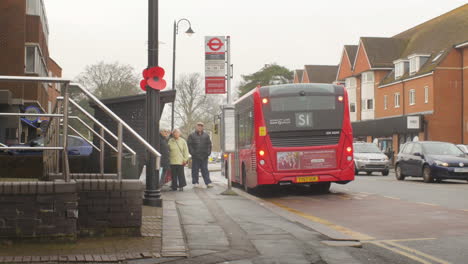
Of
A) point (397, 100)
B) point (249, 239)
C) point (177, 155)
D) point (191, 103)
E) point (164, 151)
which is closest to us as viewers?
point (249, 239)

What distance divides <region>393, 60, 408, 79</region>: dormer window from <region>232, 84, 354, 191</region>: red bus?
44.0 m

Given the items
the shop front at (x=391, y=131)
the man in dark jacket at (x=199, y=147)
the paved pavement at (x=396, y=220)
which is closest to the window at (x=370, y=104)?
the shop front at (x=391, y=131)

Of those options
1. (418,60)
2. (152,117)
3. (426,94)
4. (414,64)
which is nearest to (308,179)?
(152,117)

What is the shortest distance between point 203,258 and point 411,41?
61041 millimetres

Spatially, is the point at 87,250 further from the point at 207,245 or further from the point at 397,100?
the point at 397,100

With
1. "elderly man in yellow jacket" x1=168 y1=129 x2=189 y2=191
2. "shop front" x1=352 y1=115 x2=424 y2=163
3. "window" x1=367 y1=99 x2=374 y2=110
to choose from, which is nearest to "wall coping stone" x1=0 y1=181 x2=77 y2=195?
"elderly man in yellow jacket" x1=168 y1=129 x2=189 y2=191

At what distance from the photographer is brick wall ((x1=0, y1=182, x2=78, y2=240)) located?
23.6 ft

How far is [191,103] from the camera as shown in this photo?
85.8 m

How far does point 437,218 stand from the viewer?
11141mm

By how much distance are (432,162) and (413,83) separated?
33314 millimetres

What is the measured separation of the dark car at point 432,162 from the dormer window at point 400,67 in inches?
1357

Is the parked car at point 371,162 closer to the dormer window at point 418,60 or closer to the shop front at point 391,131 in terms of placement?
the shop front at point 391,131

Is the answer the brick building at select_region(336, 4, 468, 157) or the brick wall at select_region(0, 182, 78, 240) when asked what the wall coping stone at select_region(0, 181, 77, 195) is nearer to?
the brick wall at select_region(0, 182, 78, 240)

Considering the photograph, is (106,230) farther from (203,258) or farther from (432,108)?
(432,108)
